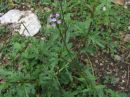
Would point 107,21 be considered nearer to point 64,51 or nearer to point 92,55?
point 92,55

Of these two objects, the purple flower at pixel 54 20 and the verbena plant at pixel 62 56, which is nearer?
the purple flower at pixel 54 20

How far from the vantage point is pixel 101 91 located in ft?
9.08

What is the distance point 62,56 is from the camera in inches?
110

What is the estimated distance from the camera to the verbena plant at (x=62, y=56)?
9.09ft

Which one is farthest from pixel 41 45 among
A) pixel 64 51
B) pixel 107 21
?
pixel 107 21

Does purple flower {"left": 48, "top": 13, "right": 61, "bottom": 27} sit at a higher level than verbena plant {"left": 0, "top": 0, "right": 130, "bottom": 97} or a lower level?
higher

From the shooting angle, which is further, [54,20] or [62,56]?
[62,56]

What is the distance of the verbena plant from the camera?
277 centimetres

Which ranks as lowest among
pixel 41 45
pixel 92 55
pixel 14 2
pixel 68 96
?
pixel 68 96

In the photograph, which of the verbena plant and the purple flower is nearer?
the purple flower

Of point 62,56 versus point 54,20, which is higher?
point 54,20

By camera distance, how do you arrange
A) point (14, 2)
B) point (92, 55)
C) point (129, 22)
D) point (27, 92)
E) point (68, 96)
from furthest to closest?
1. point (14, 2)
2. point (129, 22)
3. point (92, 55)
4. point (68, 96)
5. point (27, 92)

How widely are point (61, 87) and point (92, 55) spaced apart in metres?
0.52

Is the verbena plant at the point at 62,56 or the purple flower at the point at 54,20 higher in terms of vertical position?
the purple flower at the point at 54,20
